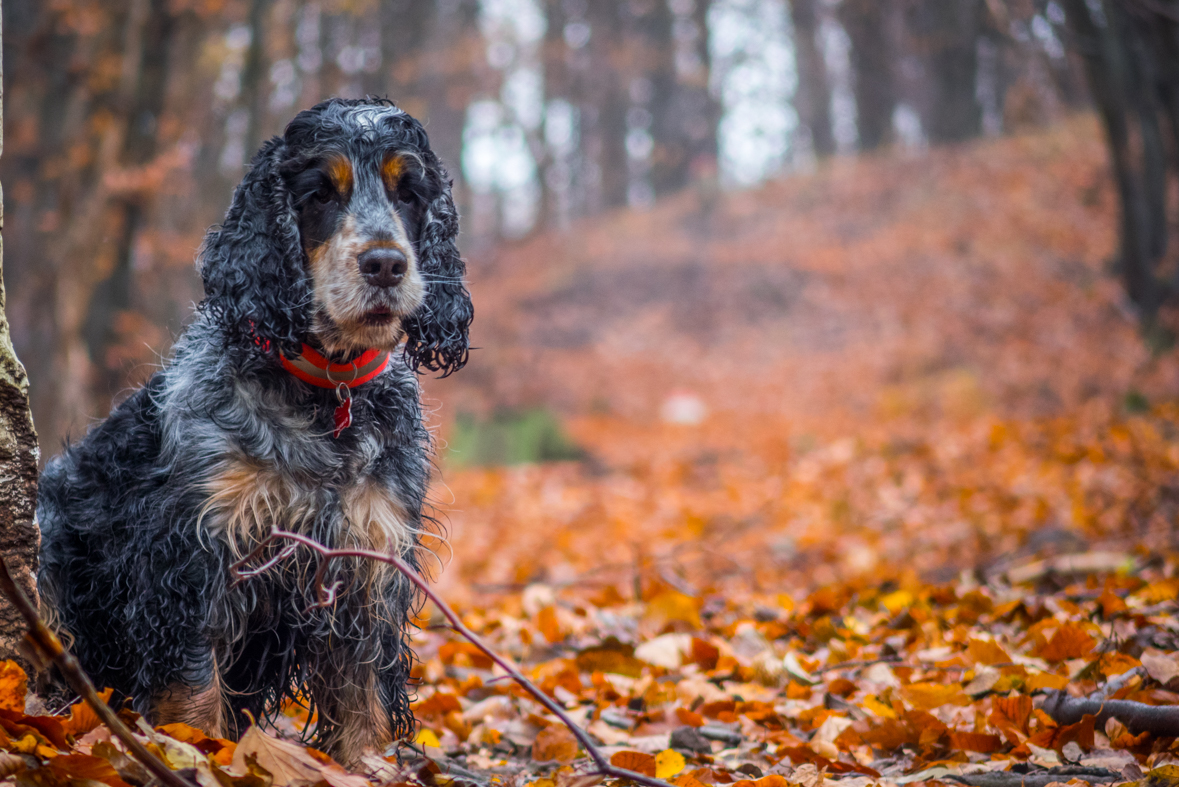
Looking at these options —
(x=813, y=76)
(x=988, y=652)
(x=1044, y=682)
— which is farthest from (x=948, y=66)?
(x=1044, y=682)

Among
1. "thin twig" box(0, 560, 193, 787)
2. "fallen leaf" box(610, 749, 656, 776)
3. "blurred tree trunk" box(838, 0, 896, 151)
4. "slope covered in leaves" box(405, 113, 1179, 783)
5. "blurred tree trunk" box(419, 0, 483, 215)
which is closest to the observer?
"thin twig" box(0, 560, 193, 787)

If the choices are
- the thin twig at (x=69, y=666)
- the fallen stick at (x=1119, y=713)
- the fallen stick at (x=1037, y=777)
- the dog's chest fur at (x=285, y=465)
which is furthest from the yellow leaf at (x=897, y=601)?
the thin twig at (x=69, y=666)

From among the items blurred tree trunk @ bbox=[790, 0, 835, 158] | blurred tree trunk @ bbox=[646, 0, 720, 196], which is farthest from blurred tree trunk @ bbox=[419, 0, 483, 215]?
blurred tree trunk @ bbox=[790, 0, 835, 158]

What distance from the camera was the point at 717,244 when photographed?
957 inches

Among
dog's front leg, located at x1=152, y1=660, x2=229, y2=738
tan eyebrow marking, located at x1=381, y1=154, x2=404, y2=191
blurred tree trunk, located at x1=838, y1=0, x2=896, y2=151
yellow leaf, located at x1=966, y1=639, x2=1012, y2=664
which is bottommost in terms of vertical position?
dog's front leg, located at x1=152, y1=660, x2=229, y2=738

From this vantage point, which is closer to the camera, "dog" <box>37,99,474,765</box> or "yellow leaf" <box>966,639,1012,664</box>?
"dog" <box>37,99,474,765</box>

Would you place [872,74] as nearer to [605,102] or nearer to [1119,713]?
[605,102]

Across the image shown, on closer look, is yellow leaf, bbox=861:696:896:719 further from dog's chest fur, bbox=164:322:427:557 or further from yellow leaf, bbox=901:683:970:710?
dog's chest fur, bbox=164:322:427:557

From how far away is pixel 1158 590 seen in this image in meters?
4.12

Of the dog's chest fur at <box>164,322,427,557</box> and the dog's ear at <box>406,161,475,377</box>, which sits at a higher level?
the dog's ear at <box>406,161,475,377</box>

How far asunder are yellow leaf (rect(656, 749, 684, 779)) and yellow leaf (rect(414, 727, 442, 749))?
942 millimetres

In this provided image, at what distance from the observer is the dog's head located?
271 cm

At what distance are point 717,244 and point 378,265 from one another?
2231 cm

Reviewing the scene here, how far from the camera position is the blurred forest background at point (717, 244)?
369 inches
